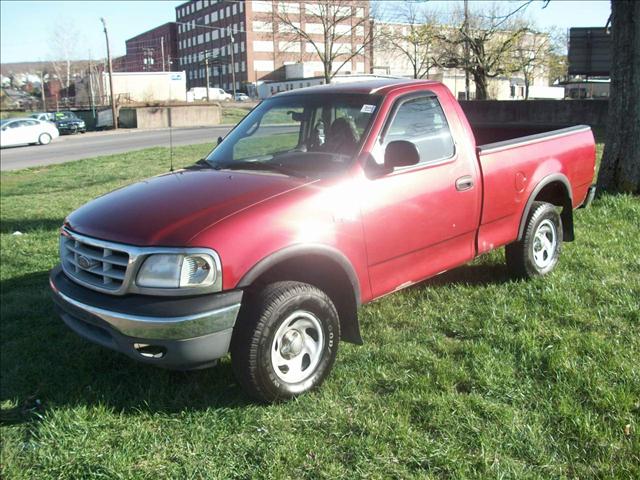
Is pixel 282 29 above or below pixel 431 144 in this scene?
above

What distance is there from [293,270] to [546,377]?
1.64 m

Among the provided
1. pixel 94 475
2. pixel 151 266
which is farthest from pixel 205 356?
pixel 94 475

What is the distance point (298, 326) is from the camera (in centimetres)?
354

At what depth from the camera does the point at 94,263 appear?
3.49 m

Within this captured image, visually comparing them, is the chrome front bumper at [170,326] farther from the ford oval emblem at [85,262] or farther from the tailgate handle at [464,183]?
the tailgate handle at [464,183]

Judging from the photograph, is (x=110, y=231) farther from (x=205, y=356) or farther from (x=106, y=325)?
(x=205, y=356)

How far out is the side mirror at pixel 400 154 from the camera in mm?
3930

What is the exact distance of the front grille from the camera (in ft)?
10.8

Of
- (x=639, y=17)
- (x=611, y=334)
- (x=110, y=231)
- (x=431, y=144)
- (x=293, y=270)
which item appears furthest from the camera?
(x=639, y=17)

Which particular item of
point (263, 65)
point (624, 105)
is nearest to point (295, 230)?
point (624, 105)

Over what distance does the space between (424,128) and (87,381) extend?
9.65 feet

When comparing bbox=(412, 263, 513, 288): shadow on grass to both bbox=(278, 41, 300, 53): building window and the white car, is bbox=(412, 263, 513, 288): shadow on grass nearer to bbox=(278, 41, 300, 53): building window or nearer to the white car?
the white car

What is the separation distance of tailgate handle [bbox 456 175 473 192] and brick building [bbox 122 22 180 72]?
108168 mm

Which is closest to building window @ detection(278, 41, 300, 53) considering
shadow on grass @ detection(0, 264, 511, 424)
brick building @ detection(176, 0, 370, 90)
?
brick building @ detection(176, 0, 370, 90)
